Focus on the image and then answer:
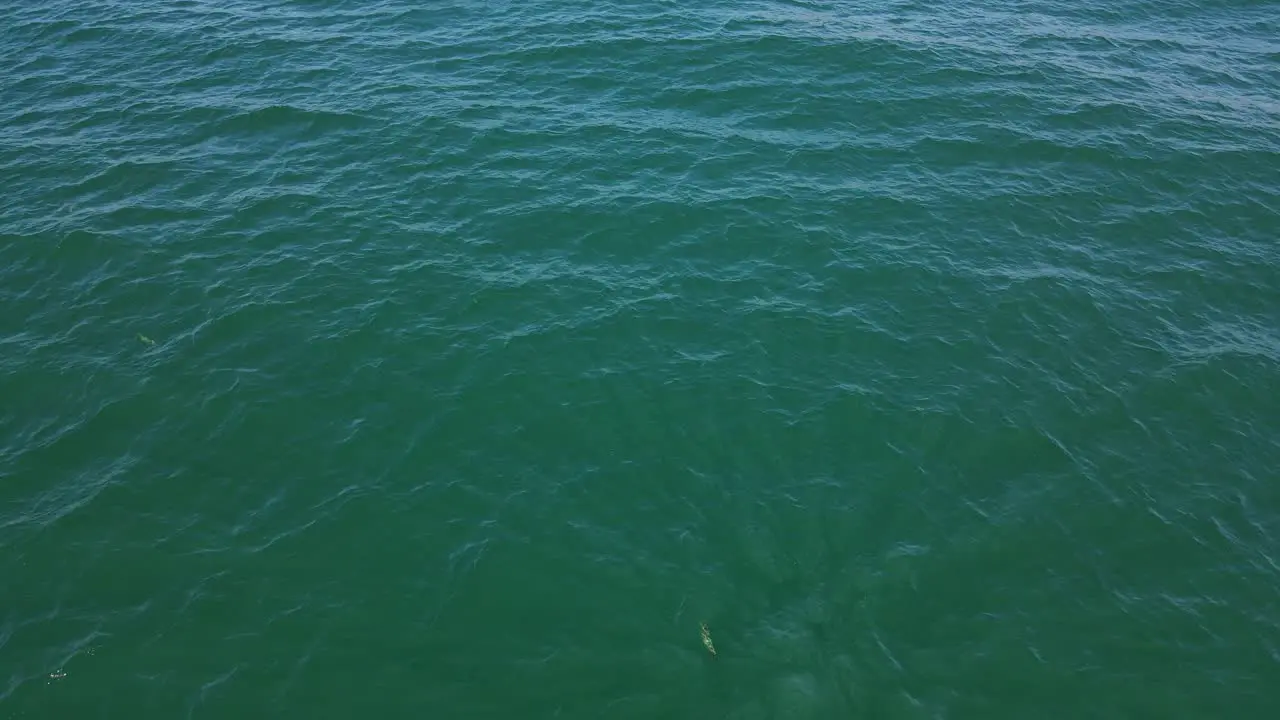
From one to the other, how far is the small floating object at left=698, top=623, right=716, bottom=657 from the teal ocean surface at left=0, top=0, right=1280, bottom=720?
212 millimetres

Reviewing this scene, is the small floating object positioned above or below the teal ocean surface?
below

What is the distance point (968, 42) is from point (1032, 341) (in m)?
39.0

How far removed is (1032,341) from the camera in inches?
1852

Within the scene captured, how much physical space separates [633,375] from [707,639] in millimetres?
15885

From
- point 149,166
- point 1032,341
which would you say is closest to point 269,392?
point 149,166

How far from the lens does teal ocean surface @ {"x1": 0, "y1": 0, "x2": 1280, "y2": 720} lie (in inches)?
1304

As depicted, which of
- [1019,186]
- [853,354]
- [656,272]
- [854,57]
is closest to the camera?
[853,354]

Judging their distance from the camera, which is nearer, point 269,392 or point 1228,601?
point 1228,601

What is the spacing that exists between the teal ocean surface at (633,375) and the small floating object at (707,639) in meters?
0.21

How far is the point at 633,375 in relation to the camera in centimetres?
4506

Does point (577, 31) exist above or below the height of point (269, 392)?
above

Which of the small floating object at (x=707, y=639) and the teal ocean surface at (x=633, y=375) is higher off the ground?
the teal ocean surface at (x=633, y=375)

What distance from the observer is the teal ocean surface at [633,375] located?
109ft

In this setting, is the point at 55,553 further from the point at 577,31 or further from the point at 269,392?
the point at 577,31
